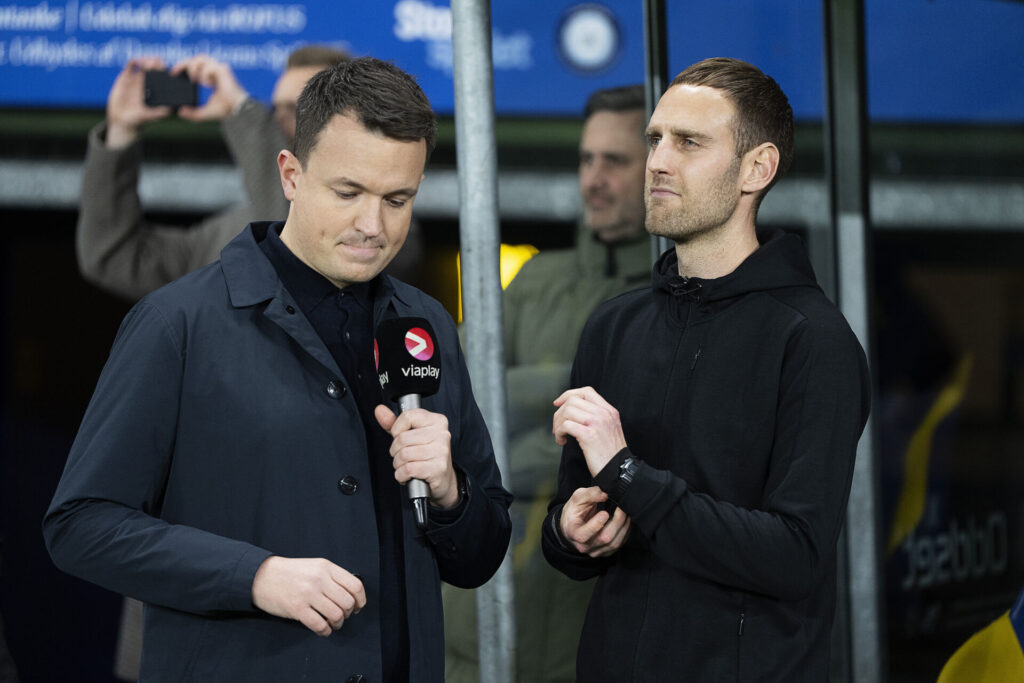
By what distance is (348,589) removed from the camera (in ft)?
5.31

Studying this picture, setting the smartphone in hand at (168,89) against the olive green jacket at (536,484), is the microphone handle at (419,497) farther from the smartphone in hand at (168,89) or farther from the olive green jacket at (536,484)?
the smartphone in hand at (168,89)

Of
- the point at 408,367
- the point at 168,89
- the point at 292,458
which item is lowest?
the point at 292,458

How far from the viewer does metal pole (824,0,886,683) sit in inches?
163

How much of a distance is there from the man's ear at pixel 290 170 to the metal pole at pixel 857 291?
9.00ft

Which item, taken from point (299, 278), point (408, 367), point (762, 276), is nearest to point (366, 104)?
point (299, 278)

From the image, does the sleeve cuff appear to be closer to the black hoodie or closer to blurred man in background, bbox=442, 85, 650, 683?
the black hoodie

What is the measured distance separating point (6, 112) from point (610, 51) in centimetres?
176

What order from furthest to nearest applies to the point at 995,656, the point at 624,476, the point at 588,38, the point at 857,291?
1. the point at 857,291
2. the point at 588,38
3. the point at 995,656
4. the point at 624,476

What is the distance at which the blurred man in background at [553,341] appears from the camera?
3.32 metres

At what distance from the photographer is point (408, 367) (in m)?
1.78

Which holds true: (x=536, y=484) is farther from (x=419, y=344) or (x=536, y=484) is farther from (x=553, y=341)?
(x=419, y=344)

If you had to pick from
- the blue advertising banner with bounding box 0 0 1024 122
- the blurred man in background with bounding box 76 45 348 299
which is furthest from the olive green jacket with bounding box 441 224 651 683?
the blurred man in background with bounding box 76 45 348 299

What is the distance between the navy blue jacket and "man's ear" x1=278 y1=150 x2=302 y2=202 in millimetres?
142

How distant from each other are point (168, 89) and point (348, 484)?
73.8 inches
